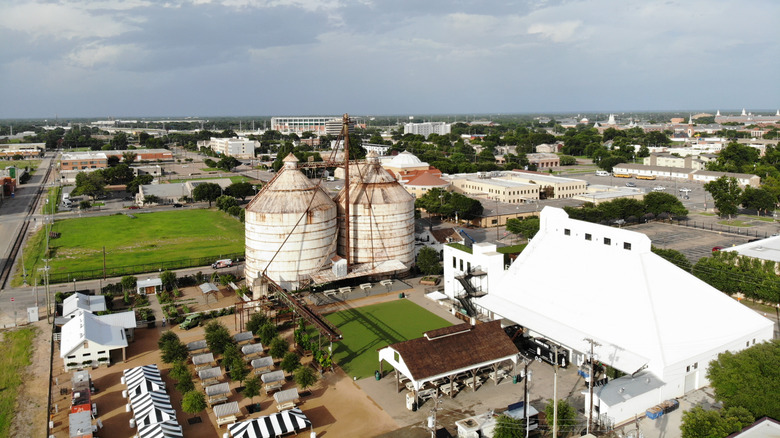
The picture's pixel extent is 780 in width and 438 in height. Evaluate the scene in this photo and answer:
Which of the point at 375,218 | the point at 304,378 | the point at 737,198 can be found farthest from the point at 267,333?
the point at 737,198

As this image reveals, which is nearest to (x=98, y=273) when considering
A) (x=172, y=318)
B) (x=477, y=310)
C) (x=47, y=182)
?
(x=172, y=318)

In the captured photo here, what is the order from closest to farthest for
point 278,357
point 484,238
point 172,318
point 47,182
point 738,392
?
point 738,392, point 278,357, point 172,318, point 484,238, point 47,182

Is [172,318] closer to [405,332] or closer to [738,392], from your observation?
[405,332]

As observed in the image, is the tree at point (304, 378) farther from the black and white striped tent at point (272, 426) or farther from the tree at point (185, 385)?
the tree at point (185, 385)

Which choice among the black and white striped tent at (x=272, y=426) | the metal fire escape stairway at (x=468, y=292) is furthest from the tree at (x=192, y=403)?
the metal fire escape stairway at (x=468, y=292)

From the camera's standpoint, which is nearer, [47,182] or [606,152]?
[47,182]

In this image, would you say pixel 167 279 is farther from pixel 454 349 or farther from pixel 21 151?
pixel 21 151

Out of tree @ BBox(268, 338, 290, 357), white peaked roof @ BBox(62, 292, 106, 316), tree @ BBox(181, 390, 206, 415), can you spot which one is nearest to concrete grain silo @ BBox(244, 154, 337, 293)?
white peaked roof @ BBox(62, 292, 106, 316)
